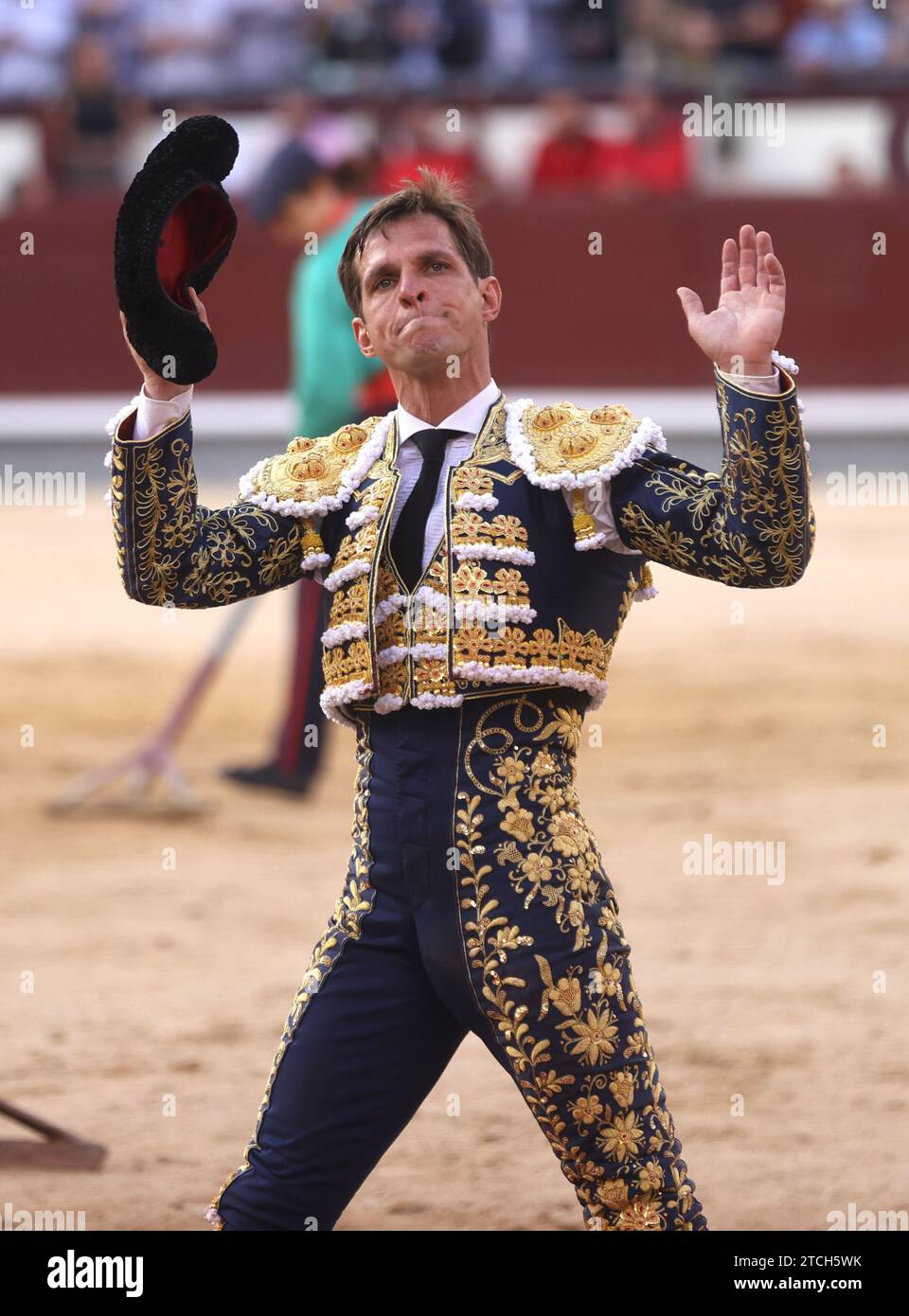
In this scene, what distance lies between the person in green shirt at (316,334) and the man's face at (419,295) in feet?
9.89

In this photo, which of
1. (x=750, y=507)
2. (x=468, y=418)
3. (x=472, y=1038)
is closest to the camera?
(x=750, y=507)

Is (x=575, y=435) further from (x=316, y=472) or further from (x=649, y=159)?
(x=649, y=159)

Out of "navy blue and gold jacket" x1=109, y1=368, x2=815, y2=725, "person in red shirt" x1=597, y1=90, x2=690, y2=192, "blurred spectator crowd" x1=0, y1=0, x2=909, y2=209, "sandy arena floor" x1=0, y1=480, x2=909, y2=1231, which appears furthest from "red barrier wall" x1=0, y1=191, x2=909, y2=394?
"navy blue and gold jacket" x1=109, y1=368, x2=815, y2=725

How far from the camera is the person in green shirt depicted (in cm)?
548

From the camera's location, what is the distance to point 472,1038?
14.6ft

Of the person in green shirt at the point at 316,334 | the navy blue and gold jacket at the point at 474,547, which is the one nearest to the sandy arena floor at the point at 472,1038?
the person in green shirt at the point at 316,334

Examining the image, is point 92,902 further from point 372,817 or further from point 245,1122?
point 372,817

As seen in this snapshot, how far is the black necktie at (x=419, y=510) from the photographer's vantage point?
2.40 metres

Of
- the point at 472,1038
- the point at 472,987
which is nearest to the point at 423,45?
the point at 472,1038

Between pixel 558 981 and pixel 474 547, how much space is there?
0.48 metres

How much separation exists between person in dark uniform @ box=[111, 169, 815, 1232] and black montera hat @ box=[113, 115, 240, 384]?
0.05 m

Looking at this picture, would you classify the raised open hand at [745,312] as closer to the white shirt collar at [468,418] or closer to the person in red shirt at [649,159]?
the white shirt collar at [468,418]

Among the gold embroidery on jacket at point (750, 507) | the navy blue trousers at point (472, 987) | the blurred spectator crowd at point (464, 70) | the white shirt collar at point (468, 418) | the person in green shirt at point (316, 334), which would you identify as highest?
the blurred spectator crowd at point (464, 70)

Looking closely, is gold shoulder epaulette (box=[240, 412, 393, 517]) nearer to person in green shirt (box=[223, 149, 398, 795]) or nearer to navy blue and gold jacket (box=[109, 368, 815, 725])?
navy blue and gold jacket (box=[109, 368, 815, 725])
